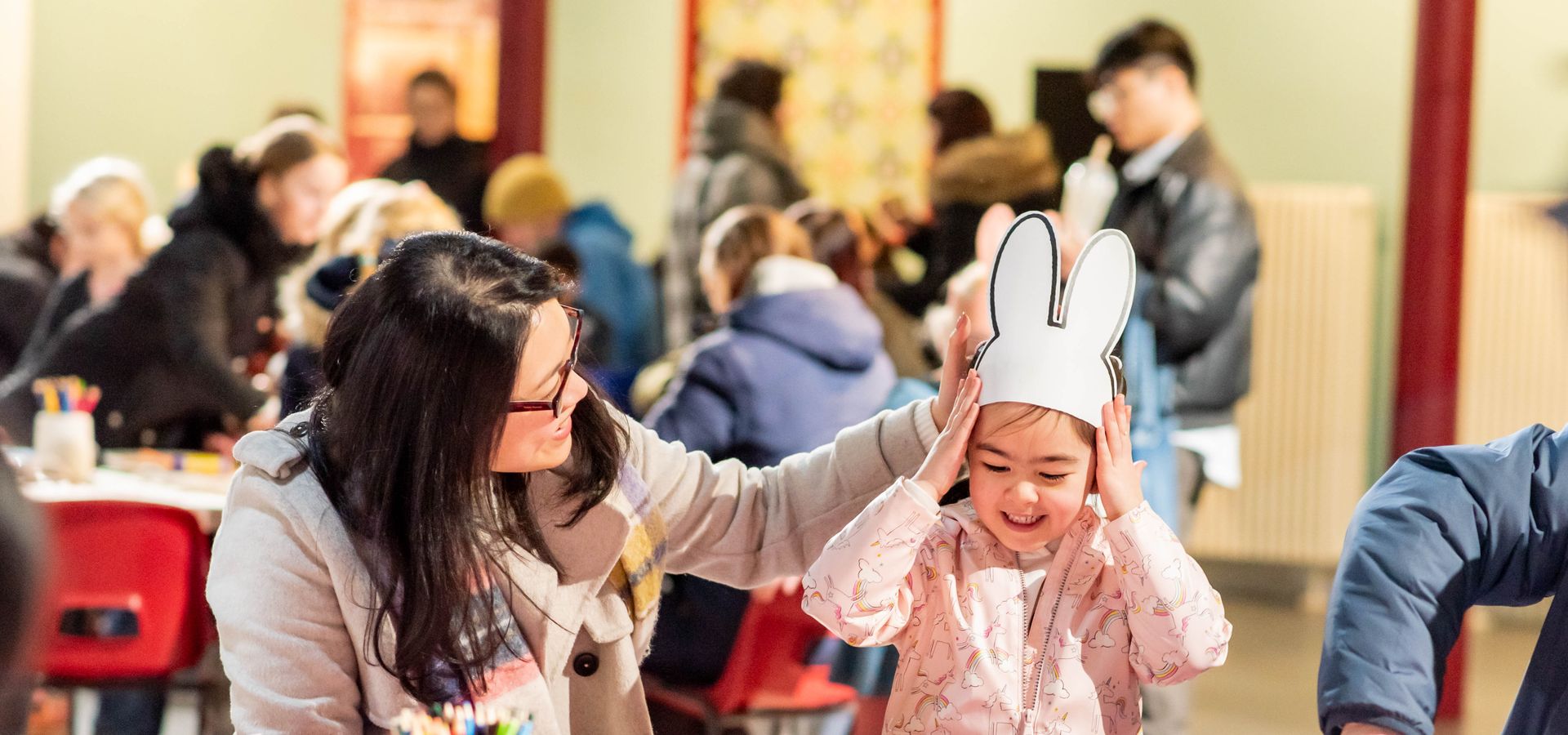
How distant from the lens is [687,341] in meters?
5.47

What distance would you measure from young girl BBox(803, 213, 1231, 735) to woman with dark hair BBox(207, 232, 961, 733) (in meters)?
0.31

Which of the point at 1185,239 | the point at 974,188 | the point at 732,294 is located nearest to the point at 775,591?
the point at 732,294

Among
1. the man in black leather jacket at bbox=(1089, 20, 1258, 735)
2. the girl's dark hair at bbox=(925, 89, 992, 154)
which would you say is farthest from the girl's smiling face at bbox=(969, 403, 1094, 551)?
the girl's dark hair at bbox=(925, 89, 992, 154)

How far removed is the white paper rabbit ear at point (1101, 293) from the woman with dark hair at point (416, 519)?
1.73ft

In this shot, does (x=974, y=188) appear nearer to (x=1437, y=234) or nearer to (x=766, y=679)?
(x=1437, y=234)

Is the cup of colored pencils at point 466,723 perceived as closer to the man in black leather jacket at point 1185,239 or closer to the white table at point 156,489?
the white table at point 156,489

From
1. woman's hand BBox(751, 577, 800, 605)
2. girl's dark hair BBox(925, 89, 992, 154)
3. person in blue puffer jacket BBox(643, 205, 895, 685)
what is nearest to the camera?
woman's hand BBox(751, 577, 800, 605)

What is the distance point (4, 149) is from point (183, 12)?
3.16ft

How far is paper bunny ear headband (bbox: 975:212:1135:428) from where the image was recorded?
1.73 metres

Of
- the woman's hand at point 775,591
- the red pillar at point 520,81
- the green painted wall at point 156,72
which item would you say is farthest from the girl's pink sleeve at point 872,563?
the green painted wall at point 156,72

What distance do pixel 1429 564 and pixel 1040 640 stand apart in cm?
41

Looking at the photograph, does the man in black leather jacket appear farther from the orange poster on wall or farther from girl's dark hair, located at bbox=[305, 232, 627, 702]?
the orange poster on wall

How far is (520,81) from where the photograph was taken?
590 centimetres

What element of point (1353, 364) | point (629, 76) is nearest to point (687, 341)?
point (629, 76)
